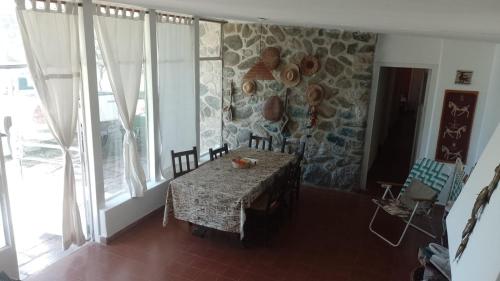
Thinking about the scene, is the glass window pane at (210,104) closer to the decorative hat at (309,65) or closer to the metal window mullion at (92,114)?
the decorative hat at (309,65)

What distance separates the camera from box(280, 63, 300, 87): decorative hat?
5699 millimetres

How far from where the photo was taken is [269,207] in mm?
4008

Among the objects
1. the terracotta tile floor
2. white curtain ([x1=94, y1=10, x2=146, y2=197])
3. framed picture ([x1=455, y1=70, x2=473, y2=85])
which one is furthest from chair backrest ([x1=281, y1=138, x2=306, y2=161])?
white curtain ([x1=94, y1=10, x2=146, y2=197])

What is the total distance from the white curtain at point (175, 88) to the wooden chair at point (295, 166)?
4.84 feet

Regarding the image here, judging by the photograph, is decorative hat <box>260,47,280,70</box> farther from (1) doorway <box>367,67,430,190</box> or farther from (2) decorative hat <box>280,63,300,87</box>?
(1) doorway <box>367,67,430,190</box>

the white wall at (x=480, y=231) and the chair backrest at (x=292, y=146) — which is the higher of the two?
the white wall at (x=480, y=231)

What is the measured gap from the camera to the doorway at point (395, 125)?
20.5 ft

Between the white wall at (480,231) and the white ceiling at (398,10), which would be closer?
the white ceiling at (398,10)

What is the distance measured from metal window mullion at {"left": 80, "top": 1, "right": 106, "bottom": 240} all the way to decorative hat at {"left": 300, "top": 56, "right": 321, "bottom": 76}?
3.06m

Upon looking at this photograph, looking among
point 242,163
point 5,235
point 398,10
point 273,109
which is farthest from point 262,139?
point 398,10

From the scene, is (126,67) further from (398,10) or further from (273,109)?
(398,10)

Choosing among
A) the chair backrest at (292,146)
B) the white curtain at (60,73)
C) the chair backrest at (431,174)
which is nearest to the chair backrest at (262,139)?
the chair backrest at (292,146)

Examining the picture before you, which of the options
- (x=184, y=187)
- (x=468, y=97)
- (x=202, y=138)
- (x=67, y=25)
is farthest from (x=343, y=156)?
(x=67, y=25)

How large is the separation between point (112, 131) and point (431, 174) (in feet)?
12.6
